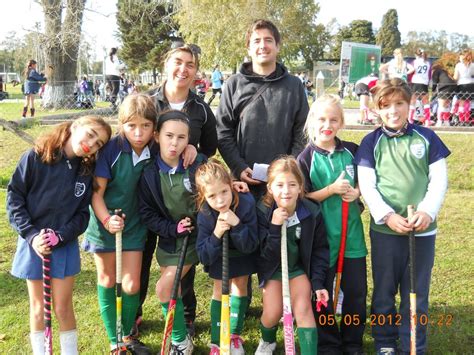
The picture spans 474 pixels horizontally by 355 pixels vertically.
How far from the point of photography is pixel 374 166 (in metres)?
3.29

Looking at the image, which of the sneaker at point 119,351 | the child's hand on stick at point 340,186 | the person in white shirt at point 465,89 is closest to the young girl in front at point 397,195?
the child's hand on stick at point 340,186

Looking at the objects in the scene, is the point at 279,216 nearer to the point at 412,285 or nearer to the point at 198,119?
the point at 412,285

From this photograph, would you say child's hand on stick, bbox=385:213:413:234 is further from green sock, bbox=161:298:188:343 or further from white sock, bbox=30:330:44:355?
white sock, bbox=30:330:44:355

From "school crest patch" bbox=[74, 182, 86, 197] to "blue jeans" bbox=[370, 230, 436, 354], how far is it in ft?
6.37

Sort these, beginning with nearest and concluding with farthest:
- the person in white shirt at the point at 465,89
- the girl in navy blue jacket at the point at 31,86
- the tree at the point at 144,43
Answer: the person in white shirt at the point at 465,89, the girl in navy blue jacket at the point at 31,86, the tree at the point at 144,43

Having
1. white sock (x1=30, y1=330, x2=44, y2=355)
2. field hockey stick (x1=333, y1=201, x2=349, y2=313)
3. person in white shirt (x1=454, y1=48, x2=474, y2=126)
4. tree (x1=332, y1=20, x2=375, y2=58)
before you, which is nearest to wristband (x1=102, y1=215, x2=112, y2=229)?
white sock (x1=30, y1=330, x2=44, y2=355)

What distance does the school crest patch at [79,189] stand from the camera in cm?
319

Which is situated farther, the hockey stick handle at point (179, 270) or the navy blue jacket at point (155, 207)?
the navy blue jacket at point (155, 207)

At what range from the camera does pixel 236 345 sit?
11.4ft

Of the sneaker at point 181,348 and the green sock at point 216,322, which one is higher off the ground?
the green sock at point 216,322

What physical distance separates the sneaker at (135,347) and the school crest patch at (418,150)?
228 centimetres

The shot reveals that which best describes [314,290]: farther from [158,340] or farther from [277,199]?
[158,340]

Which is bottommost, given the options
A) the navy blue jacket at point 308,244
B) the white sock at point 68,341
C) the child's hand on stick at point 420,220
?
the white sock at point 68,341

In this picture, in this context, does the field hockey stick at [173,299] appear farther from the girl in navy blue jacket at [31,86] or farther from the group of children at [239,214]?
the girl in navy blue jacket at [31,86]
